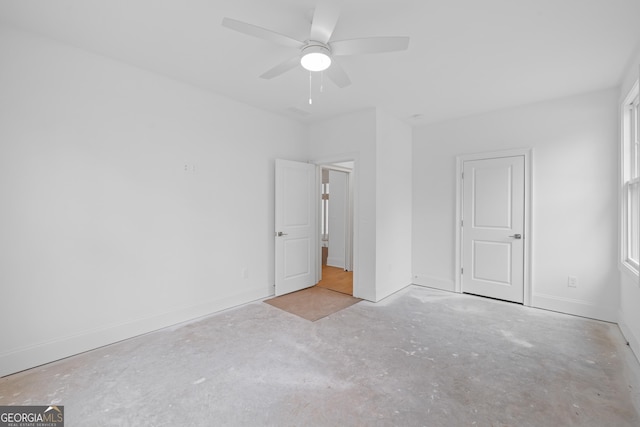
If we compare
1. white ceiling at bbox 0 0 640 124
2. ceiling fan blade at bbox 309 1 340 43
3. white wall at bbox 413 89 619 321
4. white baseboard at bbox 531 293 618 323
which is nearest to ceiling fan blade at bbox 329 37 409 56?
ceiling fan blade at bbox 309 1 340 43

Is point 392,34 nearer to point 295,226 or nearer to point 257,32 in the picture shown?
point 257,32

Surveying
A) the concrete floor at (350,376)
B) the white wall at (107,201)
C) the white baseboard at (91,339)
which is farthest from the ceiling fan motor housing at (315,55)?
the white baseboard at (91,339)

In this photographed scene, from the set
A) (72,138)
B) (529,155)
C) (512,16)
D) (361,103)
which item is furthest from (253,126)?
(529,155)

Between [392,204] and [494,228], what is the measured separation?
4.66 ft

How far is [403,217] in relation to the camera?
4.62 metres

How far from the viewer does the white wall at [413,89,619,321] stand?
333 centimetres

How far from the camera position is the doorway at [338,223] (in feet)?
19.2

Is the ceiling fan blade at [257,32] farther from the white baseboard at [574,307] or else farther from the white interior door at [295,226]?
the white baseboard at [574,307]

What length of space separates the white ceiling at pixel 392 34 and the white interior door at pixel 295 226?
46.8 inches

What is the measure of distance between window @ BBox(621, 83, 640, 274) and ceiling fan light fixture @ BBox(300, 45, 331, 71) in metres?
2.96

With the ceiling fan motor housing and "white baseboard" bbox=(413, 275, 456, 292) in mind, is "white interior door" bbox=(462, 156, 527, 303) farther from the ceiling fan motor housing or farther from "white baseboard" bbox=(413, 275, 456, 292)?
the ceiling fan motor housing

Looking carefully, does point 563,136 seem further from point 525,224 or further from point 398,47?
point 398,47

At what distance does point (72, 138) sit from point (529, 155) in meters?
5.03

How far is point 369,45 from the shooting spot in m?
1.98
